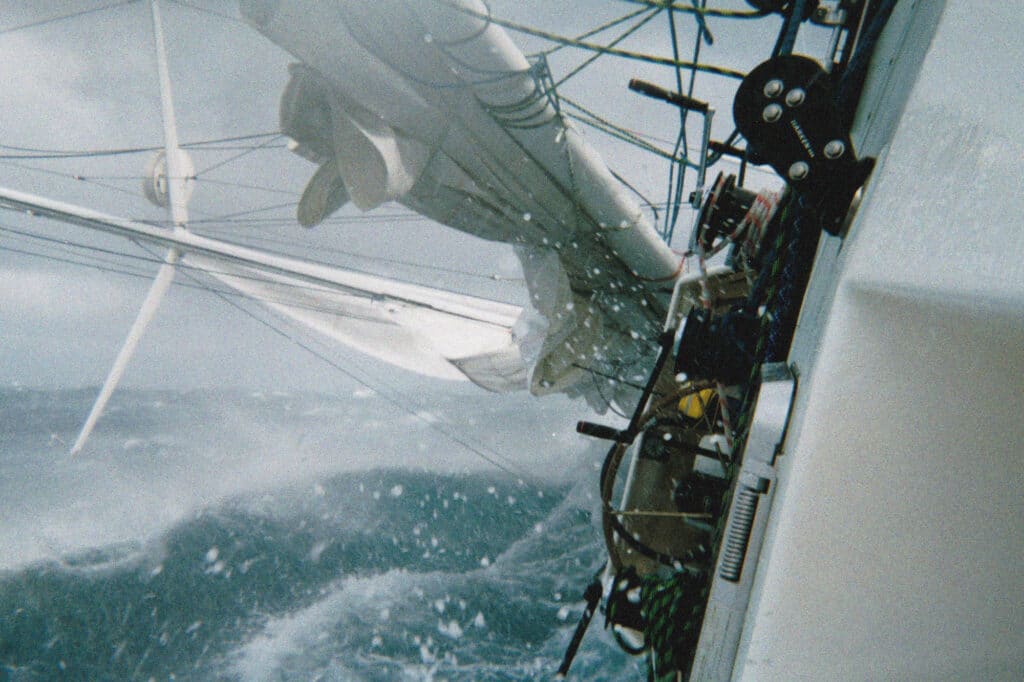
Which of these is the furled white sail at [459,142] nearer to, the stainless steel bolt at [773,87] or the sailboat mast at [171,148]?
the stainless steel bolt at [773,87]

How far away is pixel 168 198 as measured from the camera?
8.57 m

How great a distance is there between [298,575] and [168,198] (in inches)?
369

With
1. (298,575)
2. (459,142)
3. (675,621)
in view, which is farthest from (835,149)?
(298,575)

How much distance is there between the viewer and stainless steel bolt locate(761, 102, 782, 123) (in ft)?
3.74

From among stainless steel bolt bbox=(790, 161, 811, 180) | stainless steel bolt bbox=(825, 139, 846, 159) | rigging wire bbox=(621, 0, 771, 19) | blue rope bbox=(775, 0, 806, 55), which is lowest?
stainless steel bolt bbox=(790, 161, 811, 180)

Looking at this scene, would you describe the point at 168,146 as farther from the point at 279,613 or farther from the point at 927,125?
the point at 927,125

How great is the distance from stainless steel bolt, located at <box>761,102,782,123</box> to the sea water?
27.0 ft

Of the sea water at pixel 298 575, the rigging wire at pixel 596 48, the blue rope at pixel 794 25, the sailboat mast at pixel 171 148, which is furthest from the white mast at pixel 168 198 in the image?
the blue rope at pixel 794 25

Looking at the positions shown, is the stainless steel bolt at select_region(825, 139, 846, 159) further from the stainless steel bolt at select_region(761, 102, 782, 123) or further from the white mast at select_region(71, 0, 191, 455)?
the white mast at select_region(71, 0, 191, 455)

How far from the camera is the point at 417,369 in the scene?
32.6ft

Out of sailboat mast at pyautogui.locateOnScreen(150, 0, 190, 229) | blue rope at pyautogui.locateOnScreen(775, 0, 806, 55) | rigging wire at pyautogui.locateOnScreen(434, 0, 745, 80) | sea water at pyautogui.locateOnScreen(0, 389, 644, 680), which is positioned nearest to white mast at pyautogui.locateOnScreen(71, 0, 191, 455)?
sailboat mast at pyautogui.locateOnScreen(150, 0, 190, 229)

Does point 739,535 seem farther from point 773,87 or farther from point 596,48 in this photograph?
point 596,48

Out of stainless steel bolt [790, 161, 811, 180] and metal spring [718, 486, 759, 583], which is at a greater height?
stainless steel bolt [790, 161, 811, 180]

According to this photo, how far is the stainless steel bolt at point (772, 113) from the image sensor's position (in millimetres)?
1140
